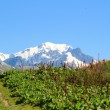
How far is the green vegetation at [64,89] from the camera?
29.6 metres

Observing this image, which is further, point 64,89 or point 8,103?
point 8,103

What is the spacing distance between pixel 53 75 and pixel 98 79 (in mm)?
10490

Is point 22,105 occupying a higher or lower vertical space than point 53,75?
lower

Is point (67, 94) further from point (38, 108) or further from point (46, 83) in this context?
point (46, 83)

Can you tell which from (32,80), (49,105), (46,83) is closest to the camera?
(49,105)

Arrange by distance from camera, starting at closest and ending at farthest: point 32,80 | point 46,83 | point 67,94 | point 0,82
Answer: point 67,94 < point 46,83 < point 32,80 < point 0,82

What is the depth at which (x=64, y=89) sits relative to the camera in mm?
35812

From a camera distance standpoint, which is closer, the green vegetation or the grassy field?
the green vegetation

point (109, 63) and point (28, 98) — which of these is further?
point (109, 63)

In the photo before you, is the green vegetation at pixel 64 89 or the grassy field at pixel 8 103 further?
the grassy field at pixel 8 103

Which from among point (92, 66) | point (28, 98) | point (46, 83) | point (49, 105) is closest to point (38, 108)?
point (49, 105)

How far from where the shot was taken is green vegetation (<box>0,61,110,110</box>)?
2959 cm

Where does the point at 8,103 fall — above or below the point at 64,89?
below

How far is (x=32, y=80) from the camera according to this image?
48.4 m
